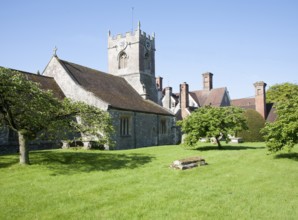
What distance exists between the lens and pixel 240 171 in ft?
41.8

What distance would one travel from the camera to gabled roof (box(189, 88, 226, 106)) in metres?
51.4

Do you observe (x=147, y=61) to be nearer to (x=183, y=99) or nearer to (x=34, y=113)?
(x=183, y=99)

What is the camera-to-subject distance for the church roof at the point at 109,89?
87.7ft

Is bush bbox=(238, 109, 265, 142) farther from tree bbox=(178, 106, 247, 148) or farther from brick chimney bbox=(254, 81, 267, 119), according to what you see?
tree bbox=(178, 106, 247, 148)

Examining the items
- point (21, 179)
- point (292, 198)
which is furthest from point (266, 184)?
point (21, 179)

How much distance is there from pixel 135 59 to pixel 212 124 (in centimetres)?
1998

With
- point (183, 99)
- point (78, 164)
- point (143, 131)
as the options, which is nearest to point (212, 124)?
point (143, 131)

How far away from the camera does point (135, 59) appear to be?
38281mm

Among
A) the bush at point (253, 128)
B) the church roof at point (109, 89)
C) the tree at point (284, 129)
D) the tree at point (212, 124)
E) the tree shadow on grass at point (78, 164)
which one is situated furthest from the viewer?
the bush at point (253, 128)

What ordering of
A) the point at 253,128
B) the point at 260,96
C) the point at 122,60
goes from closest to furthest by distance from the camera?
the point at 253,128
the point at 122,60
the point at 260,96

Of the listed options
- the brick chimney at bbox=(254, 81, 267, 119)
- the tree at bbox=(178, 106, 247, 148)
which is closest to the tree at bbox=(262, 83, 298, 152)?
the tree at bbox=(178, 106, 247, 148)

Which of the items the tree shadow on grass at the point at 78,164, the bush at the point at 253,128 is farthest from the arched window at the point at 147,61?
the tree shadow on grass at the point at 78,164

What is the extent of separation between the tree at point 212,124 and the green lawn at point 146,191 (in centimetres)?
656

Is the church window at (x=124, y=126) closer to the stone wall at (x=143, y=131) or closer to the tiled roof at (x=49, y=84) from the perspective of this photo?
the stone wall at (x=143, y=131)
